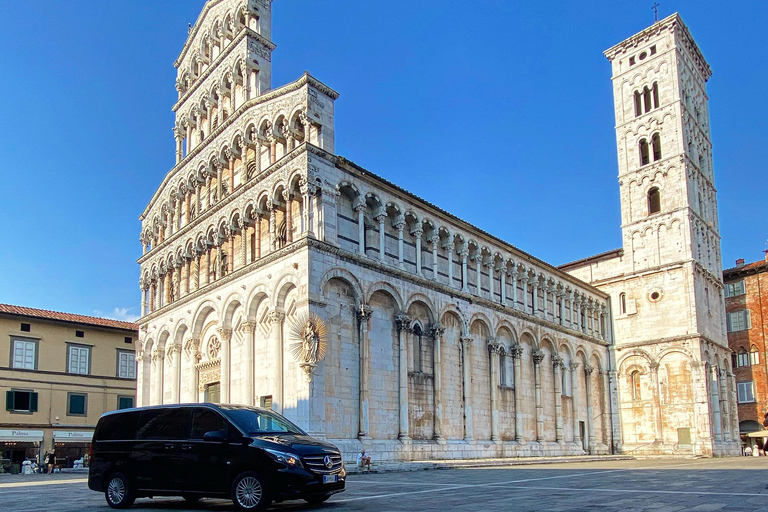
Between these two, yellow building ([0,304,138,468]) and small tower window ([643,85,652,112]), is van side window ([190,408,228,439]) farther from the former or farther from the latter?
small tower window ([643,85,652,112])

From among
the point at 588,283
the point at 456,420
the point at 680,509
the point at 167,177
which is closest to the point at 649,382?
the point at 588,283

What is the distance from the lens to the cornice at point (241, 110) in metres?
27.0

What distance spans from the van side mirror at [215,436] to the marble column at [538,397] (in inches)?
1081

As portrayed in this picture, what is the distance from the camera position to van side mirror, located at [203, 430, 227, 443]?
11914 millimetres

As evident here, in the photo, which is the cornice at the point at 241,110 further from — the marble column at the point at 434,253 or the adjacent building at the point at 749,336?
the adjacent building at the point at 749,336

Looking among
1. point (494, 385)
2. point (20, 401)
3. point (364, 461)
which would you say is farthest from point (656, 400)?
point (20, 401)

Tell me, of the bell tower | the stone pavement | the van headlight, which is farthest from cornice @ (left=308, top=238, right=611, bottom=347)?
the van headlight

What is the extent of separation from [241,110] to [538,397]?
2167 cm

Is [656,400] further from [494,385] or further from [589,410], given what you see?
[494,385]

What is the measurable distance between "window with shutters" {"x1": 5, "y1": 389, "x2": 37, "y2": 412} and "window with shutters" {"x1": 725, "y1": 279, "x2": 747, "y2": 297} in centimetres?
4991

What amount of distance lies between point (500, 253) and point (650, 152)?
57.0 feet

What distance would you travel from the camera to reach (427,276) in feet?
102

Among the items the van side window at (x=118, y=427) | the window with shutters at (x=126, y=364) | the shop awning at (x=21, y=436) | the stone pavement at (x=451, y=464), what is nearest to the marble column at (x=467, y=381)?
the stone pavement at (x=451, y=464)

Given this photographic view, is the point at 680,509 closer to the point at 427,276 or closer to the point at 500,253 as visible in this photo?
the point at 427,276
